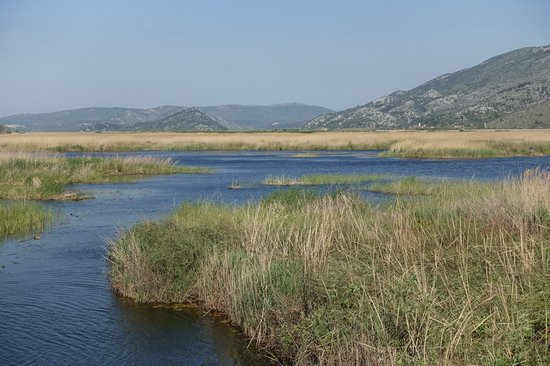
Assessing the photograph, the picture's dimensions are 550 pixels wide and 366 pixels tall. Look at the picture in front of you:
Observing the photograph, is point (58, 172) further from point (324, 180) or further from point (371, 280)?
point (371, 280)

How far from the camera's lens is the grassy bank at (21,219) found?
18.6m

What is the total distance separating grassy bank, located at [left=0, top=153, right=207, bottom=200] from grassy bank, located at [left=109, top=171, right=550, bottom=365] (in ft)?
47.0

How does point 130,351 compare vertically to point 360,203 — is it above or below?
below

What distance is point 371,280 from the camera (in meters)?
8.12

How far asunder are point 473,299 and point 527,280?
3.23ft

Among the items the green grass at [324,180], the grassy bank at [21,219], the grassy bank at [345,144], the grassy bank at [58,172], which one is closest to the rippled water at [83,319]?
the grassy bank at [21,219]

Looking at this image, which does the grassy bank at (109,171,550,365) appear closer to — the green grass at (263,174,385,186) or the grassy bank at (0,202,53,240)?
the grassy bank at (0,202,53,240)

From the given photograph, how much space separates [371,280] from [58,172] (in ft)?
88.3

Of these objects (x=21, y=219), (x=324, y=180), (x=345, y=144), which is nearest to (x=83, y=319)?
(x=21, y=219)

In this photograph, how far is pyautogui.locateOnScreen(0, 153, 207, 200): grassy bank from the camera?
26.2 meters

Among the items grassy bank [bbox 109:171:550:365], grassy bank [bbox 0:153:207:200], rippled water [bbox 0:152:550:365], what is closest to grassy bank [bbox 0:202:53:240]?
rippled water [bbox 0:152:550:365]

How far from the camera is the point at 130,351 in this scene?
935 centimetres

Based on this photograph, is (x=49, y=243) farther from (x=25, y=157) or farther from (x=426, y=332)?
(x=25, y=157)

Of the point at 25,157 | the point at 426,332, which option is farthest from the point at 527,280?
the point at 25,157
